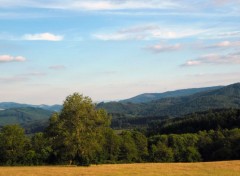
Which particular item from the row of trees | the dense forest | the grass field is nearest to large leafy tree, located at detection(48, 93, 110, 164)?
the dense forest

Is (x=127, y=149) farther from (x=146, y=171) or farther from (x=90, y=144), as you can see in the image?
(x=146, y=171)

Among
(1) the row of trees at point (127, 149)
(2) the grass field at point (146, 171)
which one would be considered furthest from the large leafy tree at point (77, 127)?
(2) the grass field at point (146, 171)

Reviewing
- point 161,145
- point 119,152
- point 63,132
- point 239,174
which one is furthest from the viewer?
point 161,145

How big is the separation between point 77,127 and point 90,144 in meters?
4.36

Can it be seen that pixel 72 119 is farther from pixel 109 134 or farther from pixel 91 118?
pixel 109 134

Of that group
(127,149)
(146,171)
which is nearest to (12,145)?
(127,149)

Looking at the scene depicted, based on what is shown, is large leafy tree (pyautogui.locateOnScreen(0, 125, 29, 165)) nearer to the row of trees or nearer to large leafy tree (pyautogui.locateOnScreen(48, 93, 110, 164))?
the row of trees

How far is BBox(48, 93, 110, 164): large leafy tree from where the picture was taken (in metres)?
70.5

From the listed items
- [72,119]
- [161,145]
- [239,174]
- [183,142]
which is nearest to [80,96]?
[72,119]

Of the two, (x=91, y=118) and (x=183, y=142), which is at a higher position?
(x=91, y=118)

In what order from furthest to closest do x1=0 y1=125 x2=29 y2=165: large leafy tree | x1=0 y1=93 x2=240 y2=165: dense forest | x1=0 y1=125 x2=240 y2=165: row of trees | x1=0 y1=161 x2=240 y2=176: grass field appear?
x1=0 y1=125 x2=240 y2=165: row of trees → x1=0 y1=125 x2=29 y2=165: large leafy tree → x1=0 y1=93 x2=240 y2=165: dense forest → x1=0 y1=161 x2=240 y2=176: grass field

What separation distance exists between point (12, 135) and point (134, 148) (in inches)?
1527

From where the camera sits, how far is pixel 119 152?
11612 cm

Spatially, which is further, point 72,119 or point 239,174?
point 72,119
